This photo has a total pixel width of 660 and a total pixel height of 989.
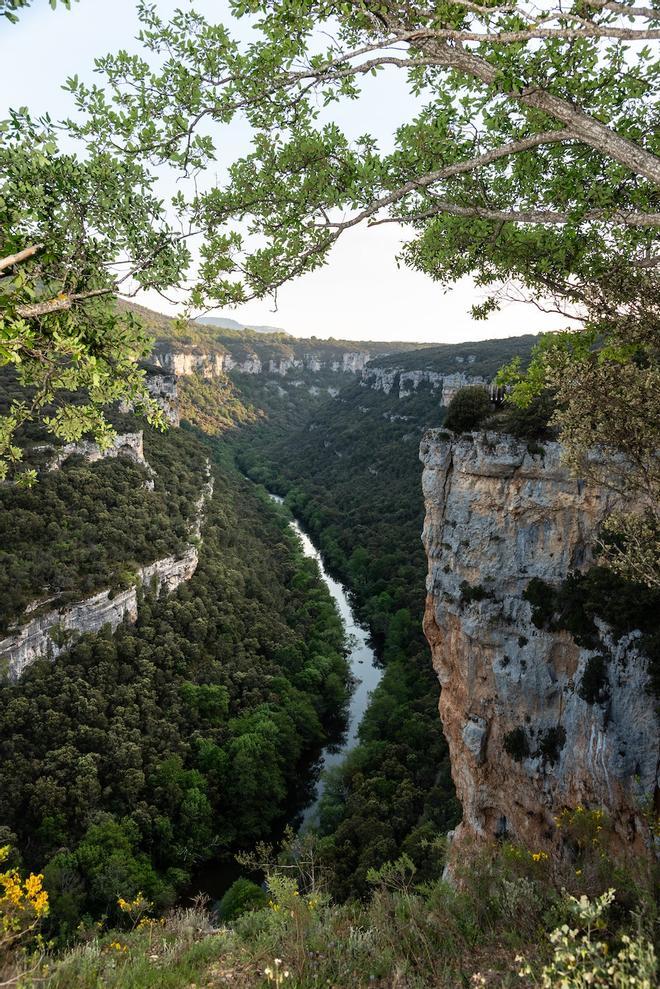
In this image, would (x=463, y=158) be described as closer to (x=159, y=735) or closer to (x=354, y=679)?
(x=159, y=735)

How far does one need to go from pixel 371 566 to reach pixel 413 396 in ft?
125

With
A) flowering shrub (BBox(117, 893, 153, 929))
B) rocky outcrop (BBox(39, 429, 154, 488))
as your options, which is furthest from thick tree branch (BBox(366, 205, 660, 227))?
rocky outcrop (BBox(39, 429, 154, 488))

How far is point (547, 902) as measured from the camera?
4.79 metres

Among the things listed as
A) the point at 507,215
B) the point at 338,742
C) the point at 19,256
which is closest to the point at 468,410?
the point at 507,215

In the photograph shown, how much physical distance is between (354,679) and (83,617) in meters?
18.3

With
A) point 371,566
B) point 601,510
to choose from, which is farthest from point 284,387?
point 601,510

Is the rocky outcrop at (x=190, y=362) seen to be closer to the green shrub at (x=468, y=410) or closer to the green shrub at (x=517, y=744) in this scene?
the green shrub at (x=468, y=410)

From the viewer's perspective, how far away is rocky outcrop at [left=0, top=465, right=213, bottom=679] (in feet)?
74.7

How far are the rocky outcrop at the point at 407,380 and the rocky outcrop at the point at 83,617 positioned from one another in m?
39.9

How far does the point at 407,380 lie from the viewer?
78125 mm

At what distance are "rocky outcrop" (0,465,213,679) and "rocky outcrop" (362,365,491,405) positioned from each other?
39938 millimetres

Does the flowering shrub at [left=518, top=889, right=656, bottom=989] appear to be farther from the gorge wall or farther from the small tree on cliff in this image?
the gorge wall

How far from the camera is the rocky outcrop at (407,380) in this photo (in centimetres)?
6168

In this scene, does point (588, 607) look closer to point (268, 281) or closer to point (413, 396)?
point (268, 281)
